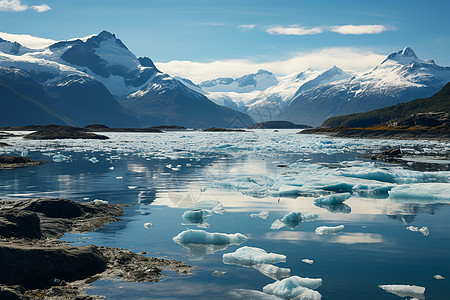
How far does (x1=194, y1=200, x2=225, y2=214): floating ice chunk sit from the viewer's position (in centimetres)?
1842

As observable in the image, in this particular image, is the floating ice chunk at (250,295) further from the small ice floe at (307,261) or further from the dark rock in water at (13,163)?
the dark rock in water at (13,163)

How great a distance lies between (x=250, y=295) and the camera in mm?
A: 9164

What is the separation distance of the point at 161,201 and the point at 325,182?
9.66 metres

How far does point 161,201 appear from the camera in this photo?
69.0 feet

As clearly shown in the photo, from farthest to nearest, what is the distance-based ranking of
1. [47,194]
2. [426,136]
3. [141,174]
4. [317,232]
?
[426,136], [141,174], [47,194], [317,232]

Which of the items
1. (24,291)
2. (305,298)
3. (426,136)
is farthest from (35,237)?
(426,136)

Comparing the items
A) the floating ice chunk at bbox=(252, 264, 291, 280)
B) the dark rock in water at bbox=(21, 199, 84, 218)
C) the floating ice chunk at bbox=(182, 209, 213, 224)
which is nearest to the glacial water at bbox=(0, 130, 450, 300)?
the floating ice chunk at bbox=(252, 264, 291, 280)

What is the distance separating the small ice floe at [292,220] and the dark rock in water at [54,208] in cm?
748

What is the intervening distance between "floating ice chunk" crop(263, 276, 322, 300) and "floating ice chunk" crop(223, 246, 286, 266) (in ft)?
5.37

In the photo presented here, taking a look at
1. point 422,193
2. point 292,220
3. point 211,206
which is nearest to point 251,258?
point 292,220

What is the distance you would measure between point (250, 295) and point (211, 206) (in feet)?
33.0

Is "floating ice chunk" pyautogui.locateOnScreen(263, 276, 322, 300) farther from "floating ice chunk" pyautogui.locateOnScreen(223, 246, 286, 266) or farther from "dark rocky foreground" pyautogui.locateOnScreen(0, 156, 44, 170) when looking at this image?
"dark rocky foreground" pyautogui.locateOnScreen(0, 156, 44, 170)

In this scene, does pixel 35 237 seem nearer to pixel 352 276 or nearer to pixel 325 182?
pixel 352 276

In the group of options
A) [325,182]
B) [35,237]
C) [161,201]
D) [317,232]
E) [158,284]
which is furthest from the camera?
[325,182]
